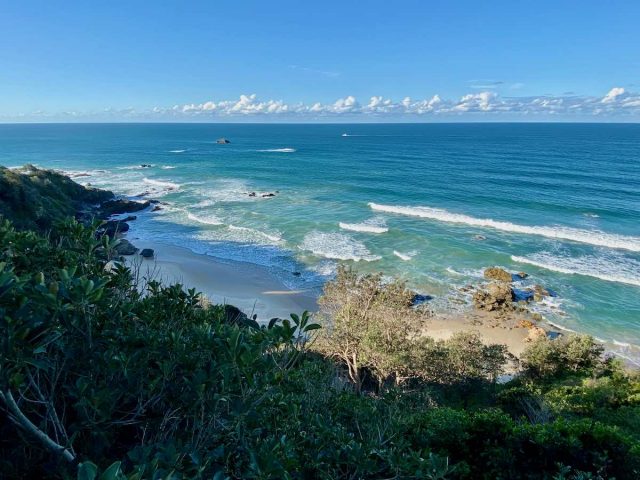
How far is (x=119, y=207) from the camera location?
44.7m

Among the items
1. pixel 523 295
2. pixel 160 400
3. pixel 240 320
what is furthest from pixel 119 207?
pixel 160 400

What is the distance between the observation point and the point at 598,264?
2936cm

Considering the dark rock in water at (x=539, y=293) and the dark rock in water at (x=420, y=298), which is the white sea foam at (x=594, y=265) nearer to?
the dark rock in water at (x=539, y=293)

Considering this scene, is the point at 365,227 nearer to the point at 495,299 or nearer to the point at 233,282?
the point at 233,282

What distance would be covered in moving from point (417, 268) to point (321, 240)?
905cm

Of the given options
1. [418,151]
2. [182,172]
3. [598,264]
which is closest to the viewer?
[598,264]

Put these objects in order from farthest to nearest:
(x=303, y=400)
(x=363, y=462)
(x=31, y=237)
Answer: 1. (x=303, y=400)
2. (x=31, y=237)
3. (x=363, y=462)

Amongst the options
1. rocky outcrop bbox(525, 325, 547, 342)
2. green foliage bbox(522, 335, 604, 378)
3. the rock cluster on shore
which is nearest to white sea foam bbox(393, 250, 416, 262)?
the rock cluster on shore

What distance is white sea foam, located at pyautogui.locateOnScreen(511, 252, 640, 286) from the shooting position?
27.3 metres

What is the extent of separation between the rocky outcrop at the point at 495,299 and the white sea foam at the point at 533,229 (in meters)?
13.1

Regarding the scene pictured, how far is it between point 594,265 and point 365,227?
703 inches

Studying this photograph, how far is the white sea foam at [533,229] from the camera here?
3306 centimetres

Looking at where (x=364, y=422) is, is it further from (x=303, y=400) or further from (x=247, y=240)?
(x=247, y=240)

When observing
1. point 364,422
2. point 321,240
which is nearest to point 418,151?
point 321,240
